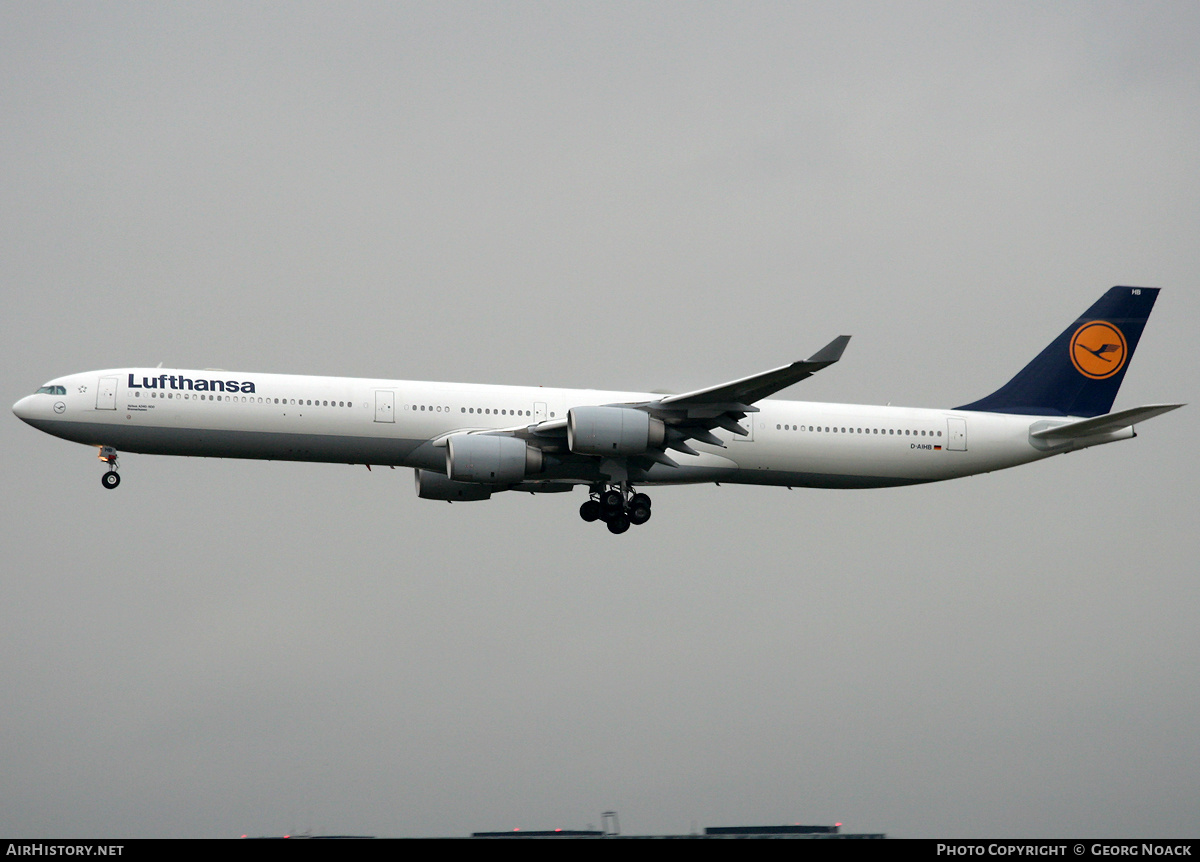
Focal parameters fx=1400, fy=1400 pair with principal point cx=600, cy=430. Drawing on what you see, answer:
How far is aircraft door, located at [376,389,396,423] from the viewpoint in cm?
3925

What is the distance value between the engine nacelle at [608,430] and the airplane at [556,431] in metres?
0.04

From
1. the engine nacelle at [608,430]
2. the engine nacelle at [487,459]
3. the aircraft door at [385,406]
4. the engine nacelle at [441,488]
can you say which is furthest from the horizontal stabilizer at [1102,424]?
the aircraft door at [385,406]

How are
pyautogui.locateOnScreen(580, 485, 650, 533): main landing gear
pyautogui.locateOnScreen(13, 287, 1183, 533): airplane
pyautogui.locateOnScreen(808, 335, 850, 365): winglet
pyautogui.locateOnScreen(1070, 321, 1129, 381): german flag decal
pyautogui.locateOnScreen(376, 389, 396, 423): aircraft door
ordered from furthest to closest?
pyautogui.locateOnScreen(1070, 321, 1129, 381): german flag decal, pyautogui.locateOnScreen(580, 485, 650, 533): main landing gear, pyautogui.locateOnScreen(376, 389, 396, 423): aircraft door, pyautogui.locateOnScreen(13, 287, 1183, 533): airplane, pyautogui.locateOnScreen(808, 335, 850, 365): winglet

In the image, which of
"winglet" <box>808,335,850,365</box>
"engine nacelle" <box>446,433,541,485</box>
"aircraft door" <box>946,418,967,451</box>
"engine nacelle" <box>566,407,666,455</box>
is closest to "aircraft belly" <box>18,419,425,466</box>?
"engine nacelle" <box>446,433,541,485</box>

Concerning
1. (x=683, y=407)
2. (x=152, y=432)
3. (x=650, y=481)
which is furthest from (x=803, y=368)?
(x=152, y=432)

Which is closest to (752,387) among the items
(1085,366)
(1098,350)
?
(1085,366)

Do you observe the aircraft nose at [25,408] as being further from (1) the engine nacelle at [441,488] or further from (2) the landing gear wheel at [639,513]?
(2) the landing gear wheel at [639,513]

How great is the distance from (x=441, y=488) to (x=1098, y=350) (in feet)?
72.8

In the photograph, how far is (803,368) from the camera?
121ft

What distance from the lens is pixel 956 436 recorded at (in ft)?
143

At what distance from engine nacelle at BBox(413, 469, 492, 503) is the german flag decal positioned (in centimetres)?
1999

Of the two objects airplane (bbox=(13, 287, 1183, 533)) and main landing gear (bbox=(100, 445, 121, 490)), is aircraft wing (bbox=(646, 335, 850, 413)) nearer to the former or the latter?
airplane (bbox=(13, 287, 1183, 533))

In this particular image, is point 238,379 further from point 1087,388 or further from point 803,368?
point 1087,388
